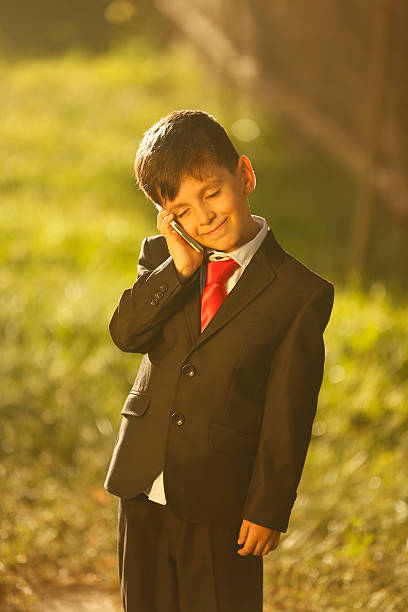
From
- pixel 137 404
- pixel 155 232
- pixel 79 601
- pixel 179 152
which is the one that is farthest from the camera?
pixel 155 232

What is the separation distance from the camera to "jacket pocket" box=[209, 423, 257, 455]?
2.00 m

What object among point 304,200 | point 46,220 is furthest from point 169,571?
point 304,200

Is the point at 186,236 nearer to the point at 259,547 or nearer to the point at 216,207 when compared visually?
the point at 216,207

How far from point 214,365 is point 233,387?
0.07 m

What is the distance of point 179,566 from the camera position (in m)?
2.10

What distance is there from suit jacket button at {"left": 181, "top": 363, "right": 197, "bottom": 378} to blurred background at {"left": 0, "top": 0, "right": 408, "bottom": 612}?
157cm

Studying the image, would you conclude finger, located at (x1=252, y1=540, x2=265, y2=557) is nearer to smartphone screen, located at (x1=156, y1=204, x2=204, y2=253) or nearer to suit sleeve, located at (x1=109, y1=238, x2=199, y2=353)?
suit sleeve, located at (x1=109, y1=238, x2=199, y2=353)

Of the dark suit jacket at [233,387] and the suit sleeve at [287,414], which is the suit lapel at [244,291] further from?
the suit sleeve at [287,414]

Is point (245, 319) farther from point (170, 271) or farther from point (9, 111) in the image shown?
point (9, 111)

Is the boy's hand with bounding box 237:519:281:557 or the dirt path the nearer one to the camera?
the boy's hand with bounding box 237:519:281:557

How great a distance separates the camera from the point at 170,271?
200cm

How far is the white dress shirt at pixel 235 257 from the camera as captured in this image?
1996 mm

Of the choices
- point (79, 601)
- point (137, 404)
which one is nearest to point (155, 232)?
point (79, 601)

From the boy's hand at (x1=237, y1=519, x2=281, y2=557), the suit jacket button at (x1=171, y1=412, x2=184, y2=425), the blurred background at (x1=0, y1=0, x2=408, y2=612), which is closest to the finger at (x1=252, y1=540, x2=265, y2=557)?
the boy's hand at (x1=237, y1=519, x2=281, y2=557)
